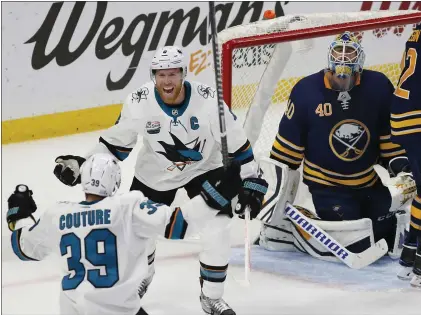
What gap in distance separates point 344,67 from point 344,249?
0.73 meters

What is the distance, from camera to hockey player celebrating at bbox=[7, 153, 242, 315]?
3.10 metres

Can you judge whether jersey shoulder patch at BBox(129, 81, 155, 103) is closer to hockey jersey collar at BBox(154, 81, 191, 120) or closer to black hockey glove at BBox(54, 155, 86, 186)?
hockey jersey collar at BBox(154, 81, 191, 120)

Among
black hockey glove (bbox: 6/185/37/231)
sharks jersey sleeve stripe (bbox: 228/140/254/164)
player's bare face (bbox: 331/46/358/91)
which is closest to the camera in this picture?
black hockey glove (bbox: 6/185/37/231)

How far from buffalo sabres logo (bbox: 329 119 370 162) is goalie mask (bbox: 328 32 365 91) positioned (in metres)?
0.15

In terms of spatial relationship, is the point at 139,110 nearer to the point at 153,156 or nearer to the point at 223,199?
the point at 153,156

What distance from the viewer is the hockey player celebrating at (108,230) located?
122 inches

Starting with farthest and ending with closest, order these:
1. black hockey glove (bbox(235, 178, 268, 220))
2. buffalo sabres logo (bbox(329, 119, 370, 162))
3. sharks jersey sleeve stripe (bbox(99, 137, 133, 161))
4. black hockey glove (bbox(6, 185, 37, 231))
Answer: buffalo sabres logo (bbox(329, 119, 370, 162)) → sharks jersey sleeve stripe (bbox(99, 137, 133, 161)) → black hockey glove (bbox(235, 178, 268, 220)) → black hockey glove (bbox(6, 185, 37, 231))

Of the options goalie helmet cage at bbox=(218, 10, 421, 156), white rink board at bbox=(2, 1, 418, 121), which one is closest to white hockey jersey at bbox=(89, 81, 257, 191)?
goalie helmet cage at bbox=(218, 10, 421, 156)

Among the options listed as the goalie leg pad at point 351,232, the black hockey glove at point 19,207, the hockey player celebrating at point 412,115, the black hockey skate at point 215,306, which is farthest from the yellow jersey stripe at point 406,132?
the black hockey glove at point 19,207

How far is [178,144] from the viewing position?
3.95 m

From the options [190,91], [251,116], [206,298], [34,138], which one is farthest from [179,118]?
[34,138]

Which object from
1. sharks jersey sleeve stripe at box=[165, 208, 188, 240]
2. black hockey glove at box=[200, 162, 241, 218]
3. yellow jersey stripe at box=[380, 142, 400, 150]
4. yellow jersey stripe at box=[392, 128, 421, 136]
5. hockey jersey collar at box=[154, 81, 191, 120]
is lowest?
sharks jersey sleeve stripe at box=[165, 208, 188, 240]

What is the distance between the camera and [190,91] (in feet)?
12.9

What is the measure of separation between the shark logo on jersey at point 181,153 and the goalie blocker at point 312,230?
60cm
